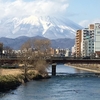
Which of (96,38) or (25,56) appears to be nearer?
(25,56)

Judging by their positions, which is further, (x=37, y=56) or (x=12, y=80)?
(x=37, y=56)

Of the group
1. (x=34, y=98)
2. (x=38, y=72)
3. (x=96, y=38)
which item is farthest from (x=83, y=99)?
(x=96, y=38)

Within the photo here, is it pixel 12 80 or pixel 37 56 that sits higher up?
pixel 37 56

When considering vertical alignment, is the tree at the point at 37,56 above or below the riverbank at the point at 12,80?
above

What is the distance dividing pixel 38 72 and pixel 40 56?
1325 centimetres

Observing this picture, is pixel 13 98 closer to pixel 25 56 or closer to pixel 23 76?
pixel 23 76

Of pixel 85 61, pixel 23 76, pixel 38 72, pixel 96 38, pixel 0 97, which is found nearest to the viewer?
pixel 0 97

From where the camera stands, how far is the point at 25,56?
293ft

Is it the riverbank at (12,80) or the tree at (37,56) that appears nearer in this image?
the riverbank at (12,80)

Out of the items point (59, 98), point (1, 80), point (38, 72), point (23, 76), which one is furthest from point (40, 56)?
point (59, 98)

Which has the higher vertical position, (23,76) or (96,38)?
(96,38)

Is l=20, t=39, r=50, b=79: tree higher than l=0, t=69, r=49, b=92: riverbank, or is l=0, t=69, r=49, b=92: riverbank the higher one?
l=20, t=39, r=50, b=79: tree

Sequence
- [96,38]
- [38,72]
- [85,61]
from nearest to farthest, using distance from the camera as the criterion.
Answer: [38,72] → [85,61] → [96,38]

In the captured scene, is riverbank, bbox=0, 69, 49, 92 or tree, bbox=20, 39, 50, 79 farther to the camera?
tree, bbox=20, 39, 50, 79
